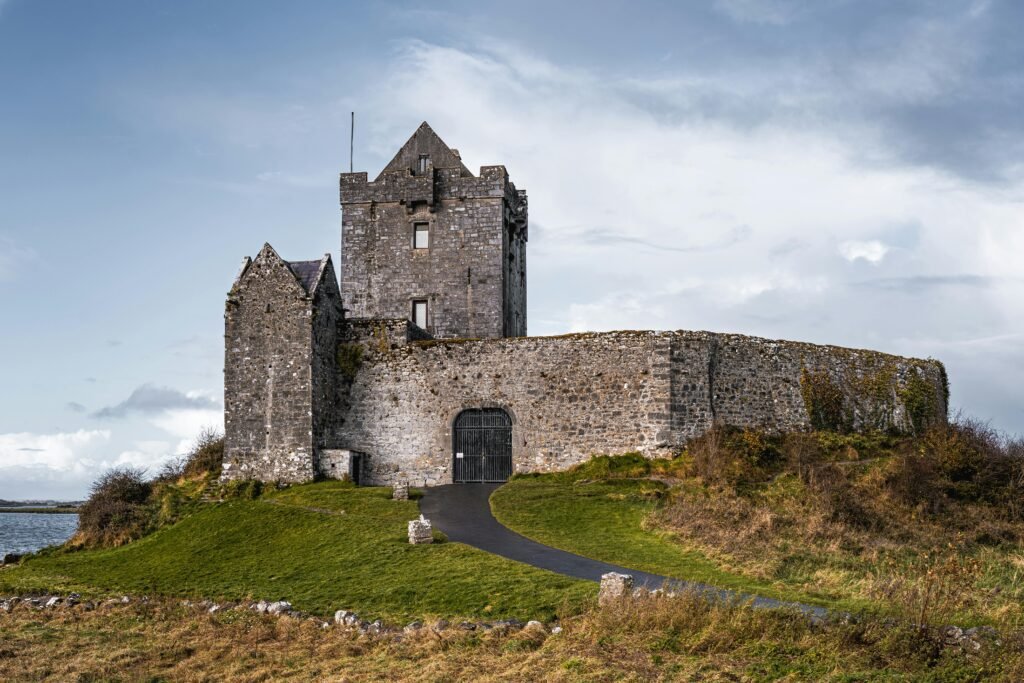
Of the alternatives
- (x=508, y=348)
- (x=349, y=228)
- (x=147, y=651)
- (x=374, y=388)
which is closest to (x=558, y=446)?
(x=508, y=348)

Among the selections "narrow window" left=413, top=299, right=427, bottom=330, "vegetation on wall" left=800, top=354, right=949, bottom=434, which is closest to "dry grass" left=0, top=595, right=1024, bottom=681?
"vegetation on wall" left=800, top=354, right=949, bottom=434

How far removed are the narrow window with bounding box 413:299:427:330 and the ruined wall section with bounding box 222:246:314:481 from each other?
336 inches

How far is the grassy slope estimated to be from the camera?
18.0 m

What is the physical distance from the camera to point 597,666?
13336mm

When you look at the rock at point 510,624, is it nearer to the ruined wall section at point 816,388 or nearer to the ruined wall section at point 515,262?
the ruined wall section at point 816,388

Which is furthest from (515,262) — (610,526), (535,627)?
(535,627)

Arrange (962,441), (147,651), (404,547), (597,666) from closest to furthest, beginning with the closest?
(597,666) → (147,651) → (404,547) → (962,441)

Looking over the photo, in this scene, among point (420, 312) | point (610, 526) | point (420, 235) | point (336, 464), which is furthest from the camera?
point (420, 235)

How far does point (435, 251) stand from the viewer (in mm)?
40844

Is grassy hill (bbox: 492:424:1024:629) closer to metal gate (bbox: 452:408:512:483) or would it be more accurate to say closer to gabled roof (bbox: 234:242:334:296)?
metal gate (bbox: 452:408:512:483)

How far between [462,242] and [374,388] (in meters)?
9.22

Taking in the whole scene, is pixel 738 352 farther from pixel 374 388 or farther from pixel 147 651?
pixel 147 651

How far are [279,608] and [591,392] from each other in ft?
52.8

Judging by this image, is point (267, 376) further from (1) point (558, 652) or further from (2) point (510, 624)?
(1) point (558, 652)
